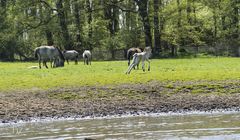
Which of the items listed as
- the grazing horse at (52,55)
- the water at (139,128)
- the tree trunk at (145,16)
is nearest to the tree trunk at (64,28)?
the tree trunk at (145,16)

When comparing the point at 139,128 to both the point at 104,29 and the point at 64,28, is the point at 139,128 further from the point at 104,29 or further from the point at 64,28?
the point at 104,29

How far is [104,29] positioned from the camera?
2564 inches

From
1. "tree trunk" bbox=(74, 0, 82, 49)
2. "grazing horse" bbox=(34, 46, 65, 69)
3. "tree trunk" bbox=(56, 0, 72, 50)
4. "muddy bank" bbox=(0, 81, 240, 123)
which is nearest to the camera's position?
"muddy bank" bbox=(0, 81, 240, 123)

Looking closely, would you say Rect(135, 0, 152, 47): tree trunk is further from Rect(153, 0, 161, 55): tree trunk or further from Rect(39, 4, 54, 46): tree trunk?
Rect(39, 4, 54, 46): tree trunk

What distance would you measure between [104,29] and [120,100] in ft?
144

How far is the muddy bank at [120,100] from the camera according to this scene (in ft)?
65.0

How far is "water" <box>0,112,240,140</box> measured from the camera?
14.3m

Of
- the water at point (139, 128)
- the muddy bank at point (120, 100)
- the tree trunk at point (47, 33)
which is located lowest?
the water at point (139, 128)

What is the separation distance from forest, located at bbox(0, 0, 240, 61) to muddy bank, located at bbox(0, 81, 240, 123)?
35.6m

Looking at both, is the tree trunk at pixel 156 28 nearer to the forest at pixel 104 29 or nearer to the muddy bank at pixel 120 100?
the forest at pixel 104 29

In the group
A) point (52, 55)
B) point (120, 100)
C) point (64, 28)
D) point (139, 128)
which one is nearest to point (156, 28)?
point (64, 28)

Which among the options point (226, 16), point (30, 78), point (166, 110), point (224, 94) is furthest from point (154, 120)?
point (226, 16)

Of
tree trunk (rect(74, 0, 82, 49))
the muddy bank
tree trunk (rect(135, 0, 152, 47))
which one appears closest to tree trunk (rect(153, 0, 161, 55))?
tree trunk (rect(135, 0, 152, 47))

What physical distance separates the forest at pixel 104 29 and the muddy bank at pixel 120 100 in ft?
117
